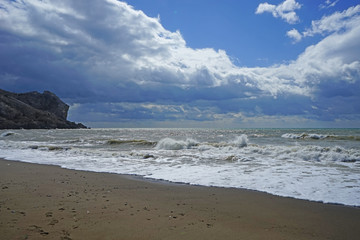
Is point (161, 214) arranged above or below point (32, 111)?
below

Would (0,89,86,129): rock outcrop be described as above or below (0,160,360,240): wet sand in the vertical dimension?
above

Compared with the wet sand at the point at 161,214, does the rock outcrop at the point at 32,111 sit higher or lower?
higher

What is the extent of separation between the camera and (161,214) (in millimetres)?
4473

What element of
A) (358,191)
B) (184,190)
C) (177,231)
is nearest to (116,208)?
(177,231)

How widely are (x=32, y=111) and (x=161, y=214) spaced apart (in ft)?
453

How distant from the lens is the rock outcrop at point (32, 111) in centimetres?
10425

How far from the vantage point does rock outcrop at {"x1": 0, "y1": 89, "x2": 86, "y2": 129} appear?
104 metres

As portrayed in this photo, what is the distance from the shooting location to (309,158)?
13281mm

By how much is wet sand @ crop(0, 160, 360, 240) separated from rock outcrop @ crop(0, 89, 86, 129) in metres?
118

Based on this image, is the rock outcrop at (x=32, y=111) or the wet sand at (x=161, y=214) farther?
the rock outcrop at (x=32, y=111)

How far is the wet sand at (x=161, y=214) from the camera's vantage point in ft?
11.7

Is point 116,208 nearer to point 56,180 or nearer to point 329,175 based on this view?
point 56,180

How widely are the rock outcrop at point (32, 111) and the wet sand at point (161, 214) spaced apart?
118 meters

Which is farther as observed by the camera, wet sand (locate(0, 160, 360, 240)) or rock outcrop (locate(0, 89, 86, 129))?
rock outcrop (locate(0, 89, 86, 129))
